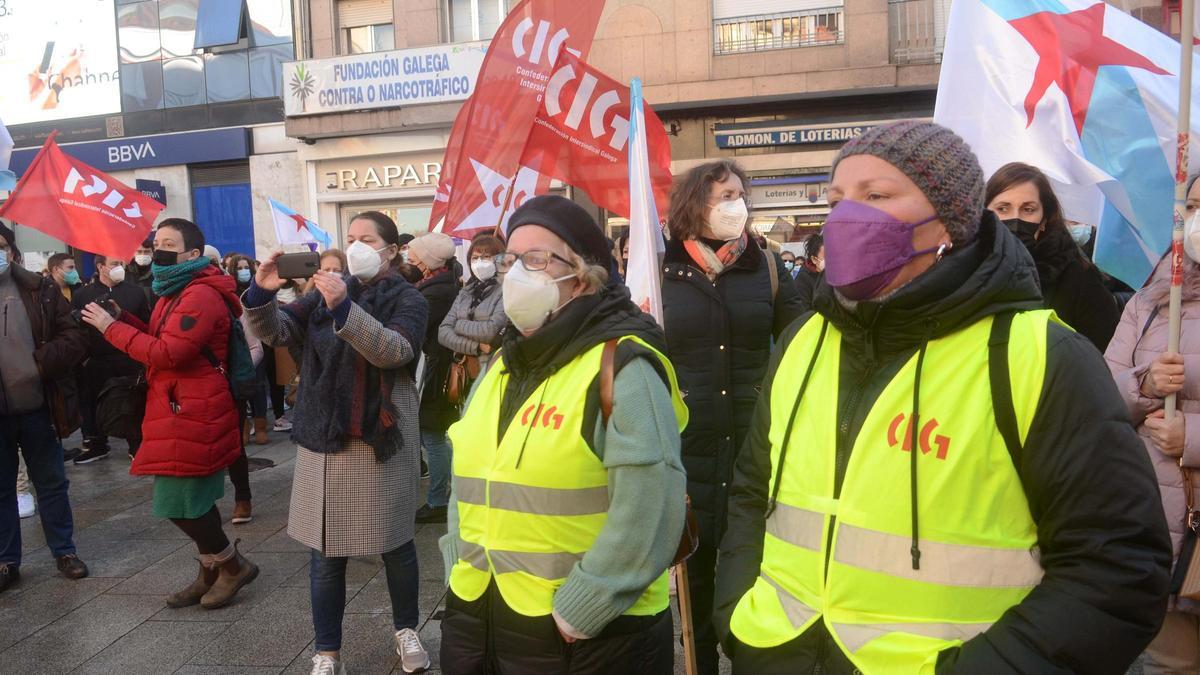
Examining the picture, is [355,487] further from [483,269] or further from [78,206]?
[78,206]

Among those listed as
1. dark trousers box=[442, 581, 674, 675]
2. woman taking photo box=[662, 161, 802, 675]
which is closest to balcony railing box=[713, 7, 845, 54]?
woman taking photo box=[662, 161, 802, 675]

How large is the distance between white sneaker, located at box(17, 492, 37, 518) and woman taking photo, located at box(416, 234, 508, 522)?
3.08m

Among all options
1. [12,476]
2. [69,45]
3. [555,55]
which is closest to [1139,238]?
[555,55]

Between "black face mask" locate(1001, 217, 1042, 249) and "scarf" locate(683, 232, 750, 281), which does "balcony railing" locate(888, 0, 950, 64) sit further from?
"scarf" locate(683, 232, 750, 281)

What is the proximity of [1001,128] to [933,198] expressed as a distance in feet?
6.92

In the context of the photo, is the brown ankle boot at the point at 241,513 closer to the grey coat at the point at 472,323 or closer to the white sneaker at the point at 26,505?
the white sneaker at the point at 26,505

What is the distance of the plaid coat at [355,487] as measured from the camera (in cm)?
365

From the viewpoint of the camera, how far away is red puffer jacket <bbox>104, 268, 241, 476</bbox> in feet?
14.8

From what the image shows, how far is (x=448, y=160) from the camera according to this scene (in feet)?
15.4

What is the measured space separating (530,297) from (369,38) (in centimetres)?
1698

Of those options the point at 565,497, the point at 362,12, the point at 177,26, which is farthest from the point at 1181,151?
the point at 177,26

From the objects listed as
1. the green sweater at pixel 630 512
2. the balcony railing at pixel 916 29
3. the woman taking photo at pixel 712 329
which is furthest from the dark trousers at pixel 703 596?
the balcony railing at pixel 916 29

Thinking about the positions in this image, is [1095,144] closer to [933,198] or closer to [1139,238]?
[1139,238]

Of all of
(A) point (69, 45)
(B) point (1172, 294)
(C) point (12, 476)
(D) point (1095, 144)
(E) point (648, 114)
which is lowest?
(C) point (12, 476)
